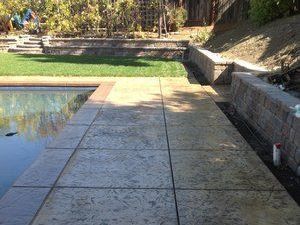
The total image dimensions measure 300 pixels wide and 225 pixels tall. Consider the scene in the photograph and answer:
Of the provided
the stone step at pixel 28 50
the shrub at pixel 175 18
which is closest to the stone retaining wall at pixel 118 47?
the stone step at pixel 28 50

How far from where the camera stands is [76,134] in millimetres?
5699

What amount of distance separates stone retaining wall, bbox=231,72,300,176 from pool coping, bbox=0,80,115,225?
2.43 metres

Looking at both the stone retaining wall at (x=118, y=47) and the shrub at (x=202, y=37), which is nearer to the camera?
the shrub at (x=202, y=37)

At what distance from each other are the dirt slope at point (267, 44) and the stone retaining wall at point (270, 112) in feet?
4.67

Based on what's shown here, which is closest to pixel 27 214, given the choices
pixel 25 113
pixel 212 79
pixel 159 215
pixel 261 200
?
pixel 159 215

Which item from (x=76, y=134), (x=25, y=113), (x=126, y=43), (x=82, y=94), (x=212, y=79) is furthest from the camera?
(x=126, y=43)

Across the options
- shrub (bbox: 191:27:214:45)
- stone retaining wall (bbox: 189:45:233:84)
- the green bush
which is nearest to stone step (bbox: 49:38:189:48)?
shrub (bbox: 191:27:214:45)

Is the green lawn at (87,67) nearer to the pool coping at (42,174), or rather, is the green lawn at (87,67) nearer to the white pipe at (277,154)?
the pool coping at (42,174)

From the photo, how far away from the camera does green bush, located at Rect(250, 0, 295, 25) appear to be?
476 inches

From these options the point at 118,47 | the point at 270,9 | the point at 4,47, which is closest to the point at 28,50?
the point at 4,47

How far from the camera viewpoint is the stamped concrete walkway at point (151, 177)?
3.50m

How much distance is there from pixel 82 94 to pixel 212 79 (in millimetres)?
3149

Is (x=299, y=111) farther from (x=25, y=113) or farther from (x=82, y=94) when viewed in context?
(x=82, y=94)

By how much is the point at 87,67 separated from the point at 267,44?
17.3 ft
